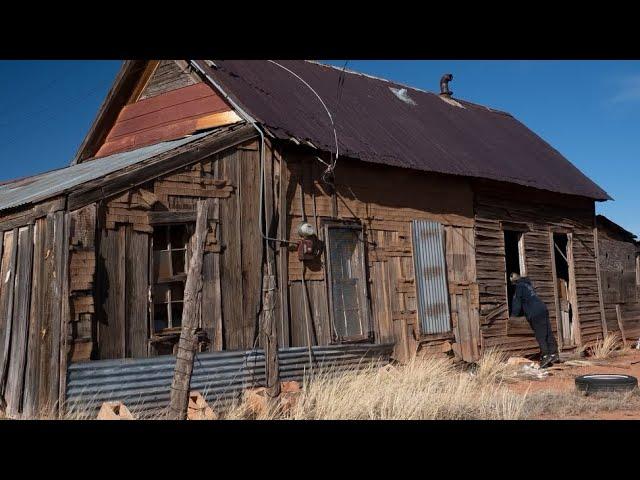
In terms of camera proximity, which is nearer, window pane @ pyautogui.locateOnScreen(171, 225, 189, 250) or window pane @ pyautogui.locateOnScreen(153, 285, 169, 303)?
window pane @ pyautogui.locateOnScreen(153, 285, 169, 303)

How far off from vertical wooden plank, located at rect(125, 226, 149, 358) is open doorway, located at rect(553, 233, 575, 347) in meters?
10.1

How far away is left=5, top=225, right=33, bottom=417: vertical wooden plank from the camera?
7.95 metres

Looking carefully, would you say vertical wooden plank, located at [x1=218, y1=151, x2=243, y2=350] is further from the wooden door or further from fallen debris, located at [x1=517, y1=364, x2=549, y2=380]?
fallen debris, located at [x1=517, y1=364, x2=549, y2=380]

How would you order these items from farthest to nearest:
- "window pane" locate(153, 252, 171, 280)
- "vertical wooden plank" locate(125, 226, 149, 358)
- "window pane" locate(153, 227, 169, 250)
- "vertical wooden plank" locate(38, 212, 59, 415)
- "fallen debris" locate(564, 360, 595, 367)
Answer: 1. "fallen debris" locate(564, 360, 595, 367)
2. "window pane" locate(153, 227, 169, 250)
3. "window pane" locate(153, 252, 171, 280)
4. "vertical wooden plank" locate(125, 226, 149, 358)
5. "vertical wooden plank" locate(38, 212, 59, 415)

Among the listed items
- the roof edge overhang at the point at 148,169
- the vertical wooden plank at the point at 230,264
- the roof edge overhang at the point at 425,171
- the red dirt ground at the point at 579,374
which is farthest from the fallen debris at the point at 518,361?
the roof edge overhang at the point at 148,169

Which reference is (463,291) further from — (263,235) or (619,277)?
(619,277)

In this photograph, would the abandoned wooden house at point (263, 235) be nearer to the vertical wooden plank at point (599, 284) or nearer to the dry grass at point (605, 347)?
the dry grass at point (605, 347)

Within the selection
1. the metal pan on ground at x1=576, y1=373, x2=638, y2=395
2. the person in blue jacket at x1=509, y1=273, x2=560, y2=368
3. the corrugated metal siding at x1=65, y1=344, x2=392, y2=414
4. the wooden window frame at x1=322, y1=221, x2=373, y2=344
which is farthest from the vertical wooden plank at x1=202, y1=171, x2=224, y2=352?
the person in blue jacket at x1=509, y1=273, x2=560, y2=368

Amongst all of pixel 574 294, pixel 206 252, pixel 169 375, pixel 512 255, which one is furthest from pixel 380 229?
pixel 512 255

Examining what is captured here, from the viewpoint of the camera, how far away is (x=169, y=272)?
8.89m

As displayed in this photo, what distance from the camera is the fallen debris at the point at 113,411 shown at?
7336 millimetres

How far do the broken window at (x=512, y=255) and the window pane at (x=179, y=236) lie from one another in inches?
317

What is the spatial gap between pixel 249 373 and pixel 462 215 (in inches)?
227
